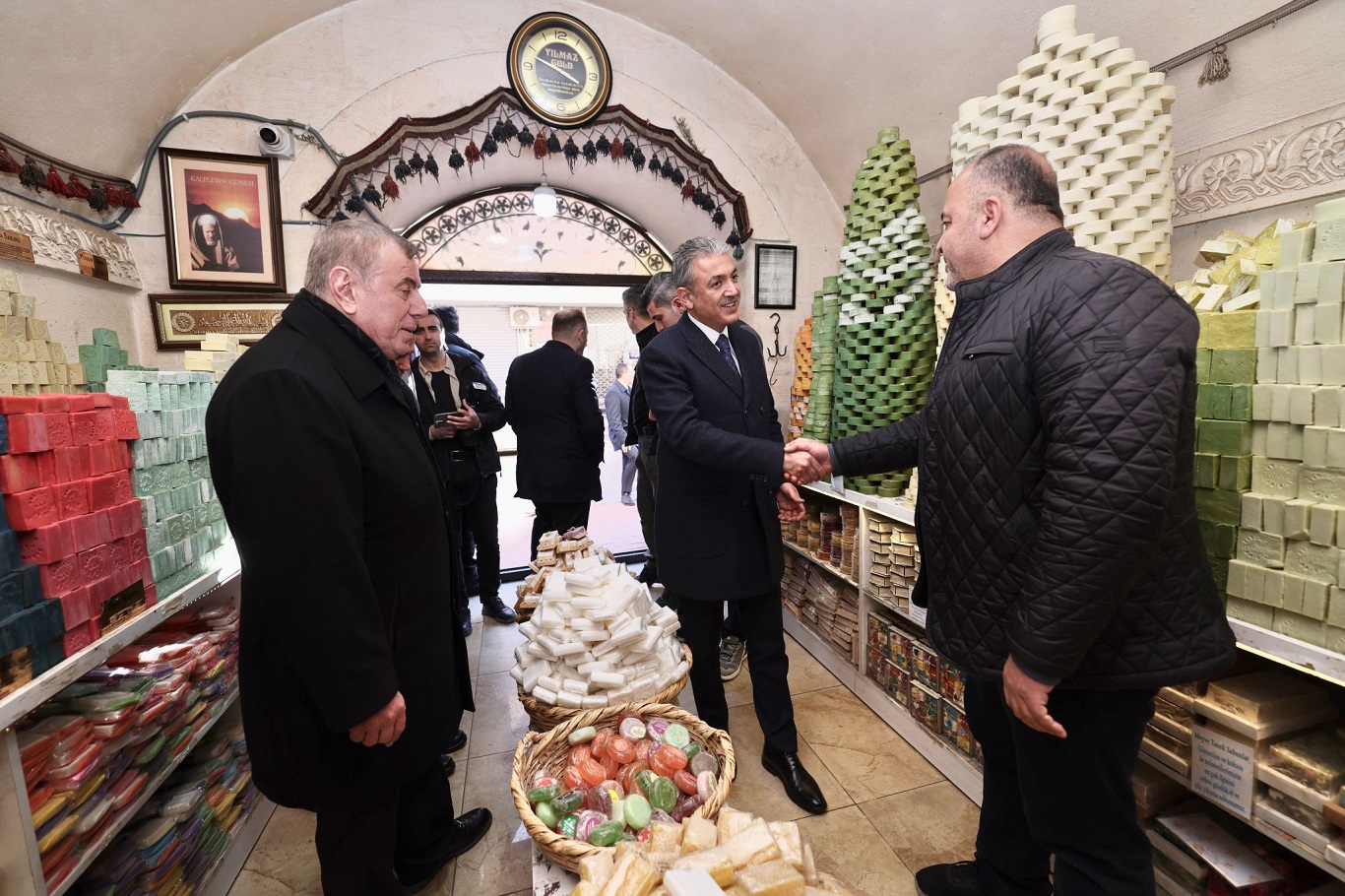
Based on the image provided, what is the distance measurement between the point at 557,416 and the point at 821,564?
5.89 feet

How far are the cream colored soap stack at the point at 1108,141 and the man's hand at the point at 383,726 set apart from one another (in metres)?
2.42

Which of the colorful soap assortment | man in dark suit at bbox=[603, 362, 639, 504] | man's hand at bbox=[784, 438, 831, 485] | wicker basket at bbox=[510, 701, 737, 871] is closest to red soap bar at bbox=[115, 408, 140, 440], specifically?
Result: the colorful soap assortment

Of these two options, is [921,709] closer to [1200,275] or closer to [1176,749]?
[1176,749]

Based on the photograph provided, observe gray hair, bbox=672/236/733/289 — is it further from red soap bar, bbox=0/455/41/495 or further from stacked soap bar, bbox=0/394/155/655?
red soap bar, bbox=0/455/41/495

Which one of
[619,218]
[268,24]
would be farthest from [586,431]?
[268,24]

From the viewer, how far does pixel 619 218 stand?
4.30 m

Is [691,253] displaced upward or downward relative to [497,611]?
upward

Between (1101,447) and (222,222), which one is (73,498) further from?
(222,222)

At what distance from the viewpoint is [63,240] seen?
261 centimetres

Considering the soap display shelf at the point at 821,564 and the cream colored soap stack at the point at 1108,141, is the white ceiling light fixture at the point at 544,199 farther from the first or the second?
the cream colored soap stack at the point at 1108,141

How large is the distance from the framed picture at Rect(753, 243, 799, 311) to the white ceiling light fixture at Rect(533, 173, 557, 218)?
1.38 m

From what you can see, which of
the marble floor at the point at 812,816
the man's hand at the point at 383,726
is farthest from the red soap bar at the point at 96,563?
the marble floor at the point at 812,816

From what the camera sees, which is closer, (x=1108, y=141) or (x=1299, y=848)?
Result: (x=1299, y=848)

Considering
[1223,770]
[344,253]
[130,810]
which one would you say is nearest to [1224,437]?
[1223,770]
